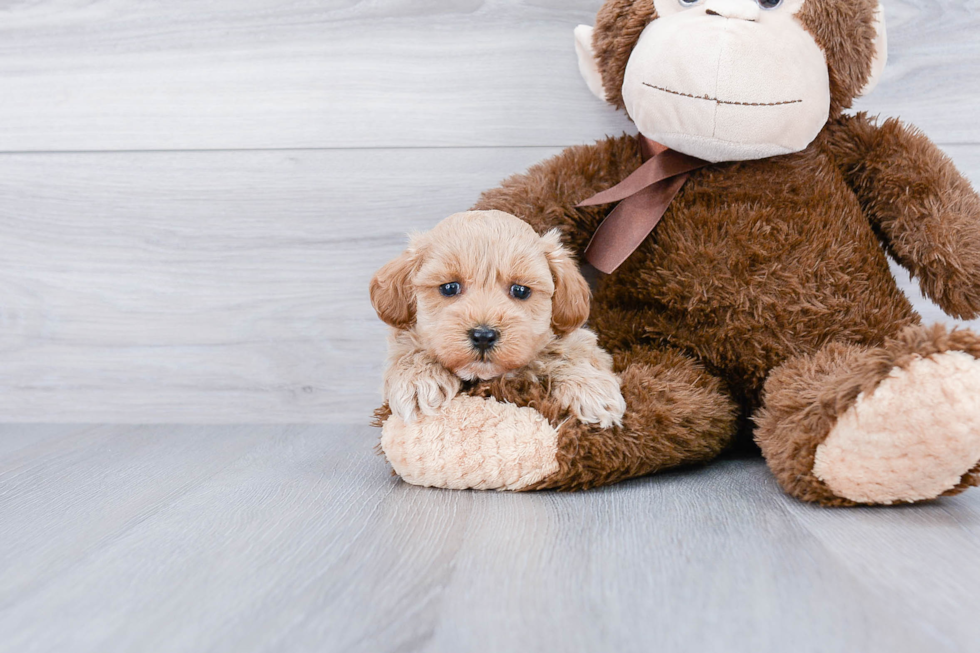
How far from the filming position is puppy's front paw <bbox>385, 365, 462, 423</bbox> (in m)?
0.80

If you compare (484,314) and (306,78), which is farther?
(306,78)

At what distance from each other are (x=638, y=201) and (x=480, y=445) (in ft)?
1.28

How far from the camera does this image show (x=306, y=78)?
3.77ft

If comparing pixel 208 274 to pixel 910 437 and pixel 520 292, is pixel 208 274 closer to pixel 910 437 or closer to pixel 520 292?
pixel 520 292

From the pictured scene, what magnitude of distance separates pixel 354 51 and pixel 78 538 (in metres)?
0.78

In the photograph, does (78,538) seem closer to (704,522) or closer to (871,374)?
(704,522)

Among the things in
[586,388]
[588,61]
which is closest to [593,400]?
[586,388]

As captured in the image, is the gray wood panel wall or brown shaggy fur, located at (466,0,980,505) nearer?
brown shaggy fur, located at (466,0,980,505)

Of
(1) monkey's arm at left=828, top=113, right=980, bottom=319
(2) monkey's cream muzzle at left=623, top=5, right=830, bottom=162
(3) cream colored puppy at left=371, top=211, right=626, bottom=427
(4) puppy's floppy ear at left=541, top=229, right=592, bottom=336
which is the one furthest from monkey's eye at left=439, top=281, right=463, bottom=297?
(1) monkey's arm at left=828, top=113, right=980, bottom=319

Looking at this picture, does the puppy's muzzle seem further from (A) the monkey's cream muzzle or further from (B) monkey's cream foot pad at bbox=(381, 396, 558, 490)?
(A) the monkey's cream muzzle

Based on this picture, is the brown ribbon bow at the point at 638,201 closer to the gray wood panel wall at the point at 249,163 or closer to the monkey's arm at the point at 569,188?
the monkey's arm at the point at 569,188

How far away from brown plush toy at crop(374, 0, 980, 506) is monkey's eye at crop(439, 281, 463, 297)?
4.3 inches

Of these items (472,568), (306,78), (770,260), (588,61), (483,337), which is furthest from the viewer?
(306,78)

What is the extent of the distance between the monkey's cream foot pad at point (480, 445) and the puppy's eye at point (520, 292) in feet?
0.38
